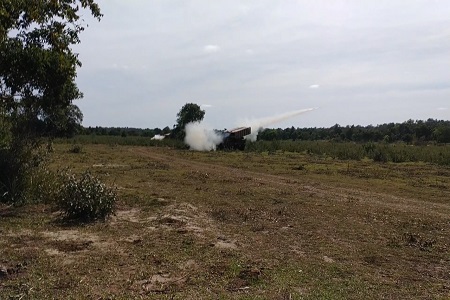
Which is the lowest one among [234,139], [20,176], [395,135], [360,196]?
[360,196]

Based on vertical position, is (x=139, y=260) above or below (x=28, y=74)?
below

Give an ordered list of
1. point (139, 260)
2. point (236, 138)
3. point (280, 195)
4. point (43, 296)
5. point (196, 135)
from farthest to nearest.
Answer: point (196, 135) → point (236, 138) → point (280, 195) → point (139, 260) → point (43, 296)

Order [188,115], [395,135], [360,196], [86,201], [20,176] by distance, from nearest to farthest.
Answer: [86,201]
[20,176]
[360,196]
[188,115]
[395,135]

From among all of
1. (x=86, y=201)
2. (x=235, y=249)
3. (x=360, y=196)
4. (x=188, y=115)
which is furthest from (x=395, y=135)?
(x=235, y=249)

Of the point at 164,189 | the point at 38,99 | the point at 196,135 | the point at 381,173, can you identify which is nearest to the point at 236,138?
the point at 196,135

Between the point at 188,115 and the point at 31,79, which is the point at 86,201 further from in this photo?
the point at 188,115

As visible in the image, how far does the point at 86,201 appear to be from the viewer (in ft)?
32.5

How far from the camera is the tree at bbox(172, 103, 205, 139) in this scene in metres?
55.4

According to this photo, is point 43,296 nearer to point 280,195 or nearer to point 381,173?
point 280,195

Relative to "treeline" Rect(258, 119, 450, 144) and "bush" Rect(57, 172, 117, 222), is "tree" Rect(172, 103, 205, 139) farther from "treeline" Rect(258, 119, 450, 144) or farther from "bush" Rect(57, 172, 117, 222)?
"bush" Rect(57, 172, 117, 222)

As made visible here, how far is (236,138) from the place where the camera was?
44219mm

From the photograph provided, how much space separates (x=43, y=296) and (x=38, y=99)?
22.1ft

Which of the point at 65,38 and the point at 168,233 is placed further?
the point at 65,38

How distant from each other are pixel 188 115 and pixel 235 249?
48833 mm
